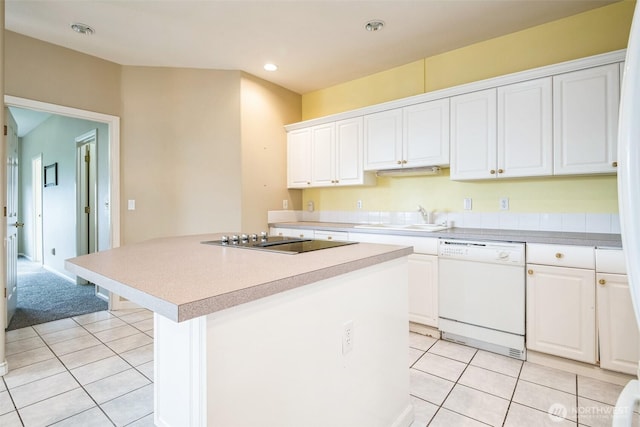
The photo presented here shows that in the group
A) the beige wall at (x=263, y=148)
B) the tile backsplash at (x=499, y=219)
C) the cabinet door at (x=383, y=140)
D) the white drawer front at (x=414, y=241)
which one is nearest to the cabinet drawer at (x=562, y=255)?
the tile backsplash at (x=499, y=219)

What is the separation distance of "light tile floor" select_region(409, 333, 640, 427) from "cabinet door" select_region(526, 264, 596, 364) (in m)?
0.18

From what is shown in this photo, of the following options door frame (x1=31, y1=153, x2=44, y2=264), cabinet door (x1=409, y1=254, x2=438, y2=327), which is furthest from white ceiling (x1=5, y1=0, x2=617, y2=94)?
door frame (x1=31, y1=153, x2=44, y2=264)

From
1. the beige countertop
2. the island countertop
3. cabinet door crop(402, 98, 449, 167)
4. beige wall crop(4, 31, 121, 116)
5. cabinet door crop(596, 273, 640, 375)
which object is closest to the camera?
the island countertop

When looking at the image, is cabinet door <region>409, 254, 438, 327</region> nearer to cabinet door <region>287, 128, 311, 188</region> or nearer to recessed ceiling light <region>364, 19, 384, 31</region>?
cabinet door <region>287, 128, 311, 188</region>

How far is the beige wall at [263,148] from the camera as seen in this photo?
367cm

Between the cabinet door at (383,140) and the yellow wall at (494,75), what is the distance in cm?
33

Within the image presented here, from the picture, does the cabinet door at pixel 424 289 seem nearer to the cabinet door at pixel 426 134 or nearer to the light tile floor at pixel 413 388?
the light tile floor at pixel 413 388

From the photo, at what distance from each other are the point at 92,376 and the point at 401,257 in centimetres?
212

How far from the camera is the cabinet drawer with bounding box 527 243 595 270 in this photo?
6.74 ft

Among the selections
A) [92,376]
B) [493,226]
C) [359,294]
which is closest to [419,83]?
[493,226]

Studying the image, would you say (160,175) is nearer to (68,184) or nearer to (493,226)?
(68,184)

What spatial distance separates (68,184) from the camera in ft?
Result: 15.3

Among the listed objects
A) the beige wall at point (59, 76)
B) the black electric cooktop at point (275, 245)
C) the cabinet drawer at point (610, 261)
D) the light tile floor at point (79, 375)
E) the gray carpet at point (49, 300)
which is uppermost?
the beige wall at point (59, 76)

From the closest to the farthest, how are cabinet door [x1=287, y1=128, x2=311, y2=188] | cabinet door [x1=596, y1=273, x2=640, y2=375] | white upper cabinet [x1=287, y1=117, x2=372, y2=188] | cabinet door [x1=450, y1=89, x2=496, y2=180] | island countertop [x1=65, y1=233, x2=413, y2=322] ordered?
island countertop [x1=65, y1=233, x2=413, y2=322]
cabinet door [x1=596, y1=273, x2=640, y2=375]
cabinet door [x1=450, y1=89, x2=496, y2=180]
white upper cabinet [x1=287, y1=117, x2=372, y2=188]
cabinet door [x1=287, y1=128, x2=311, y2=188]
